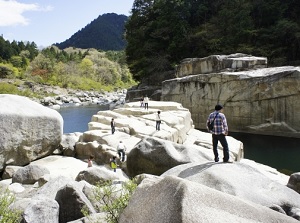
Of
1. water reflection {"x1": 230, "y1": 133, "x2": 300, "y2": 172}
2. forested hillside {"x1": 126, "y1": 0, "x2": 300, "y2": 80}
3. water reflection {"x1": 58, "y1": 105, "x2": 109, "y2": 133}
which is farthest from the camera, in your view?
forested hillside {"x1": 126, "y1": 0, "x2": 300, "y2": 80}

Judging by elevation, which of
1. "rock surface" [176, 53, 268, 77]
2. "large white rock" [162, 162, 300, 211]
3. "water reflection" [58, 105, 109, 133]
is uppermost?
"rock surface" [176, 53, 268, 77]

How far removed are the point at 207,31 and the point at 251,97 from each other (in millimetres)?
19001

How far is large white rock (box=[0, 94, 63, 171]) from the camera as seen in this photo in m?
15.4

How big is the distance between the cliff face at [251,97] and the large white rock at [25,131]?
20485 mm

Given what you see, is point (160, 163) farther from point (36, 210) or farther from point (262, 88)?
point (262, 88)

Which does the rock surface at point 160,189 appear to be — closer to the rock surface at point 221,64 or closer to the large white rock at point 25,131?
the large white rock at point 25,131

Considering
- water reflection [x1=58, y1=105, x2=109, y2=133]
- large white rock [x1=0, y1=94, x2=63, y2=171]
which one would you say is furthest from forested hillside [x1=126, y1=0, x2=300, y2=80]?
large white rock [x1=0, y1=94, x2=63, y2=171]

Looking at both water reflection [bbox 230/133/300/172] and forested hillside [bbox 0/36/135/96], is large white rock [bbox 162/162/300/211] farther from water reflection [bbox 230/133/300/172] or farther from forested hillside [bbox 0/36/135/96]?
forested hillside [bbox 0/36/135/96]

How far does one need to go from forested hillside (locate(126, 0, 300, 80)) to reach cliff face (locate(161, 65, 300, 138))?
37.6 ft

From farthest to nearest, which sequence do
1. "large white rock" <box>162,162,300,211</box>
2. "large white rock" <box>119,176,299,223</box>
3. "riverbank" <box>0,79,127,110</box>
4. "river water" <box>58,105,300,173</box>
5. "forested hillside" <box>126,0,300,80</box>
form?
"riverbank" <box>0,79,127,110</box> < "forested hillside" <box>126,0,300,80</box> < "river water" <box>58,105,300,173</box> < "large white rock" <box>162,162,300,211</box> < "large white rock" <box>119,176,299,223</box>

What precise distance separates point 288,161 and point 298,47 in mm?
24999

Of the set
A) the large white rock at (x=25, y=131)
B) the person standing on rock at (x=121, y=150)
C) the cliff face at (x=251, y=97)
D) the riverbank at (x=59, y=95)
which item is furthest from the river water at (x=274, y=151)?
the riverbank at (x=59, y=95)

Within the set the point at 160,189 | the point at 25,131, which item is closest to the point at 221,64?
the point at 25,131

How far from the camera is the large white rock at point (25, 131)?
50.6ft
